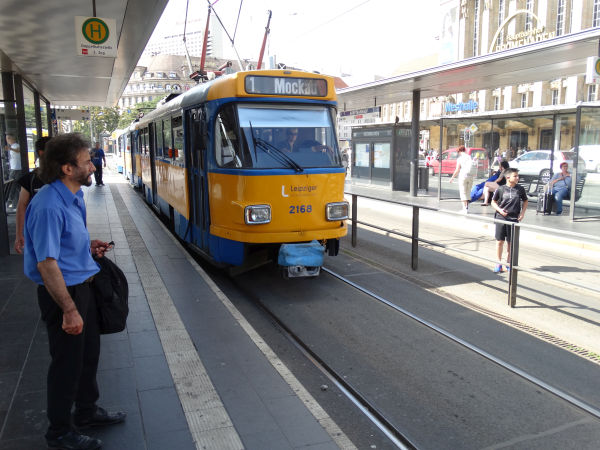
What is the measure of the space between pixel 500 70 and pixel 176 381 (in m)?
12.2

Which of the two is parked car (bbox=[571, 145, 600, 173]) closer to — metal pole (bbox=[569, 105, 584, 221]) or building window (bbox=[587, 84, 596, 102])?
metal pole (bbox=[569, 105, 584, 221])

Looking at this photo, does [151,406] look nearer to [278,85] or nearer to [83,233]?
[83,233]

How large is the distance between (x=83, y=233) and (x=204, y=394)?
1603 millimetres

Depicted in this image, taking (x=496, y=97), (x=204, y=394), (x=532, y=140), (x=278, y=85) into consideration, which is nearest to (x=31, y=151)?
(x=278, y=85)

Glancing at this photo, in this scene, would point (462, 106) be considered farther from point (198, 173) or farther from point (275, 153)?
point (275, 153)

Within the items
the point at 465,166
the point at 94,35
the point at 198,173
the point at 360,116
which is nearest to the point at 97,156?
the point at 360,116

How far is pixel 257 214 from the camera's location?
21.5ft

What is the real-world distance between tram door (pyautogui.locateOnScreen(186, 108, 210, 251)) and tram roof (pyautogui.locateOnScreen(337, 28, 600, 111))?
7.13m

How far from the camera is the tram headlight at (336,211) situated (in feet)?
22.9

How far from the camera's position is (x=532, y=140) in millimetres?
19453

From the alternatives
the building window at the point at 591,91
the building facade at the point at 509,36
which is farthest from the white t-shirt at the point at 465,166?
the building window at the point at 591,91

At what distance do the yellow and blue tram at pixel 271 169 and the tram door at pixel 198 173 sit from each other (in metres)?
0.04

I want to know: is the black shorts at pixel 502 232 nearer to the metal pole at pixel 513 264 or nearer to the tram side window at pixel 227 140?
the metal pole at pixel 513 264

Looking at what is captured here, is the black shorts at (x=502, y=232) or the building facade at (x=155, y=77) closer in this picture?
the black shorts at (x=502, y=232)
